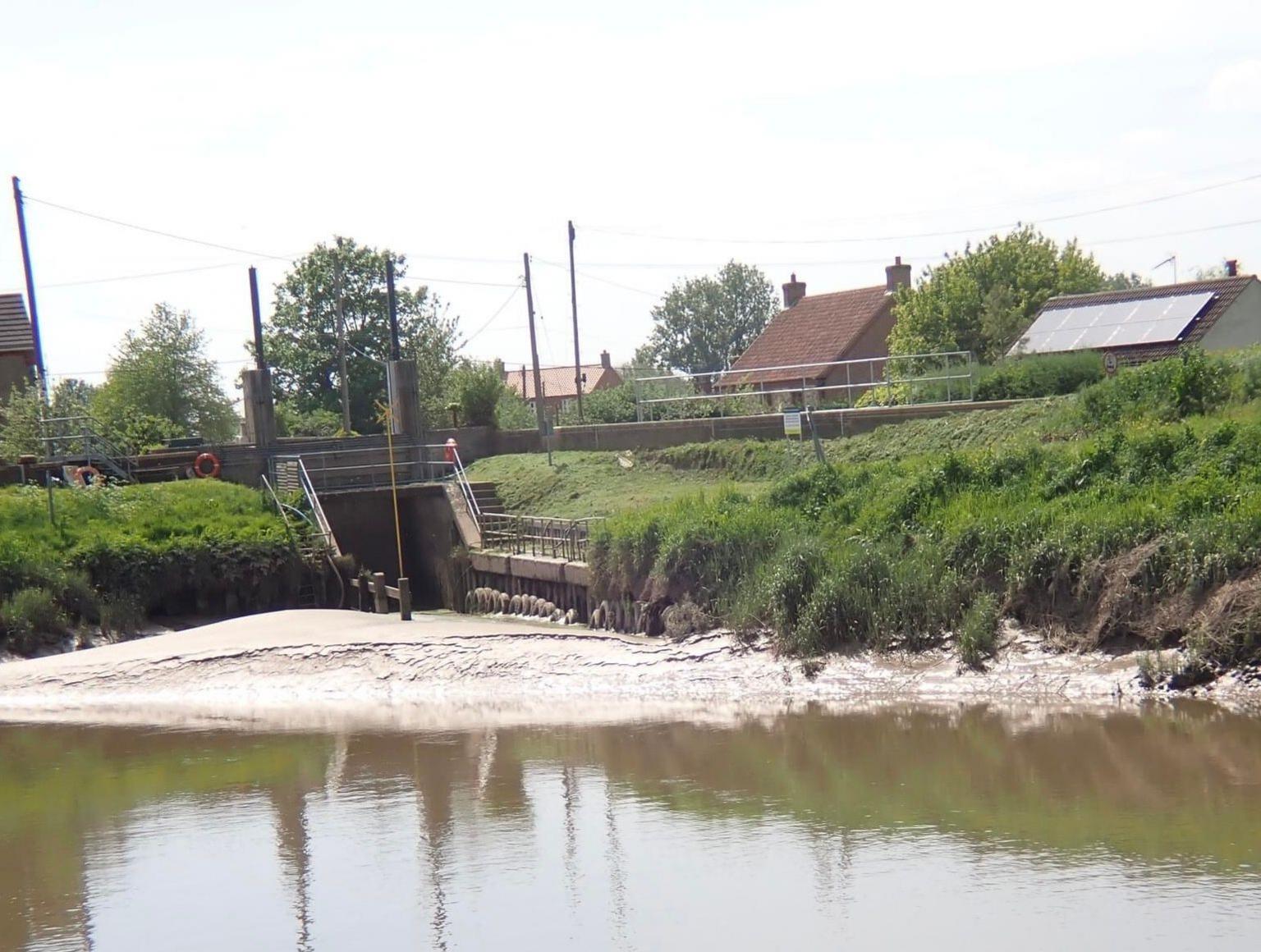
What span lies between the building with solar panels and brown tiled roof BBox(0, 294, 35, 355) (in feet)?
96.7

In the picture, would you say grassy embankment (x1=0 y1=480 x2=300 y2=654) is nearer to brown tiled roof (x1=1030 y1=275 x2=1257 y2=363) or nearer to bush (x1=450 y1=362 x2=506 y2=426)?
bush (x1=450 y1=362 x2=506 y2=426)

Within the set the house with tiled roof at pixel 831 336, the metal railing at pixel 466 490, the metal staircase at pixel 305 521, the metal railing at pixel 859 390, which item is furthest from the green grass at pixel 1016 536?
the house with tiled roof at pixel 831 336

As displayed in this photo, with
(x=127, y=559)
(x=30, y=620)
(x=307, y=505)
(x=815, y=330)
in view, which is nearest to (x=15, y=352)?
(x=307, y=505)

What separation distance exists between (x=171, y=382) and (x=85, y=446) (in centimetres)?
1377

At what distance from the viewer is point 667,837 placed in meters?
14.2

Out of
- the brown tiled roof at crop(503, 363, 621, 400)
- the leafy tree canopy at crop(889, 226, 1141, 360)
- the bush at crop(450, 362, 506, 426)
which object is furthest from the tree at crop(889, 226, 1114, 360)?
the brown tiled roof at crop(503, 363, 621, 400)

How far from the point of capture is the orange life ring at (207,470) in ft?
127

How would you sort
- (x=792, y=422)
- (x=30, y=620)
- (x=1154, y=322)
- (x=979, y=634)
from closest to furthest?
(x=979, y=634)
(x=30, y=620)
(x=792, y=422)
(x=1154, y=322)

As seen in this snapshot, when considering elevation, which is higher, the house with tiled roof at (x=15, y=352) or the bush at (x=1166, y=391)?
the house with tiled roof at (x=15, y=352)

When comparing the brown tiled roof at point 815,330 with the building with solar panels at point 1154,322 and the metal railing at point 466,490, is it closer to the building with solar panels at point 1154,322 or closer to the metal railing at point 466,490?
the building with solar panels at point 1154,322

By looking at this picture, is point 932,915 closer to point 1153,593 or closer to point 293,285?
point 1153,593

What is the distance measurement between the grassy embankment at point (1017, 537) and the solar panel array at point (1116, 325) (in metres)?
13.1

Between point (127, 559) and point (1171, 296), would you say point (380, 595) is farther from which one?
point (1171, 296)

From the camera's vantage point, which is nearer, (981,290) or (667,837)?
(667,837)
